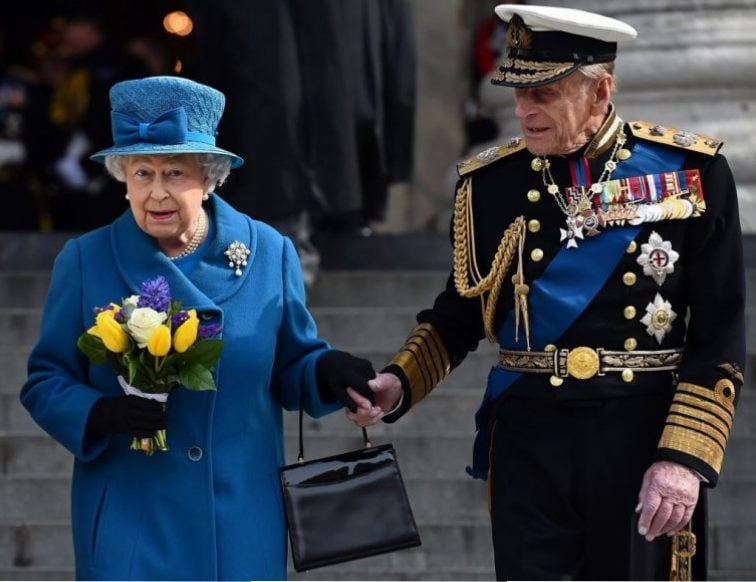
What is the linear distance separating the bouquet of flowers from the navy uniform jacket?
0.68 meters

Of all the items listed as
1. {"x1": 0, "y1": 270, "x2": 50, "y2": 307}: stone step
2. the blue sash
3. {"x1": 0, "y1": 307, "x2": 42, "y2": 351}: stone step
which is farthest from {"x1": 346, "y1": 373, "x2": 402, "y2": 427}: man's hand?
{"x1": 0, "y1": 270, "x2": 50, "y2": 307}: stone step

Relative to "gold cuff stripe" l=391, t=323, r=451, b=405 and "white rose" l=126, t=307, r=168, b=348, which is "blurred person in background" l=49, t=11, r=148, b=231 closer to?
"gold cuff stripe" l=391, t=323, r=451, b=405

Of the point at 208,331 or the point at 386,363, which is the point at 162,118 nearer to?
the point at 208,331

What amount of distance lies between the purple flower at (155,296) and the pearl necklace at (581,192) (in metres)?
0.99

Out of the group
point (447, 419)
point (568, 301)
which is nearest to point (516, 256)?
point (568, 301)

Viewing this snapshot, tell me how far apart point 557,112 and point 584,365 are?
0.61 m

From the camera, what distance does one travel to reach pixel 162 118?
4.64 metres

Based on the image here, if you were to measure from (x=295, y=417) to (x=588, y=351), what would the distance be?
307 cm

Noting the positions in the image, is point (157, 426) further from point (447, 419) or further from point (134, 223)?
point (447, 419)

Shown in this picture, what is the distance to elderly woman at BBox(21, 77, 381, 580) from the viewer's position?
463 cm

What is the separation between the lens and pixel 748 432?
7473 mm

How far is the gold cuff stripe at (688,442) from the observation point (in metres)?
4.61

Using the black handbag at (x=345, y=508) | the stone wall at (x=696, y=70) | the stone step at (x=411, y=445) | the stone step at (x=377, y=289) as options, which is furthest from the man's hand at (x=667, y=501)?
the stone wall at (x=696, y=70)

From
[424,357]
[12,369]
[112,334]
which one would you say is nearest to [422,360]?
[424,357]
